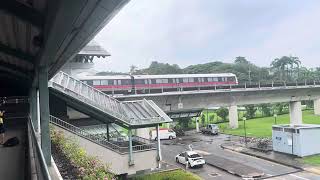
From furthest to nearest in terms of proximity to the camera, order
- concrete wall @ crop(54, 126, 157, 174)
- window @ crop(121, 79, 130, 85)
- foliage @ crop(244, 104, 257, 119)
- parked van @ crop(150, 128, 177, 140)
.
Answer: foliage @ crop(244, 104, 257, 119) → parked van @ crop(150, 128, 177, 140) → window @ crop(121, 79, 130, 85) → concrete wall @ crop(54, 126, 157, 174)

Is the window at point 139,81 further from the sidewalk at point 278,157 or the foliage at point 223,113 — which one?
the foliage at point 223,113

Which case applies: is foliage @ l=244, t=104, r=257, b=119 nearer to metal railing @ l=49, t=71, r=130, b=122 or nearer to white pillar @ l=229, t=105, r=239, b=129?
white pillar @ l=229, t=105, r=239, b=129

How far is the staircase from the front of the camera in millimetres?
22312

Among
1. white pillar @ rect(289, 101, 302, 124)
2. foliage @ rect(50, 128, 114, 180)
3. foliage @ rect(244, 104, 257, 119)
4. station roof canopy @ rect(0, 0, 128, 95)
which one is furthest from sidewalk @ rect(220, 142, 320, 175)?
foliage @ rect(244, 104, 257, 119)

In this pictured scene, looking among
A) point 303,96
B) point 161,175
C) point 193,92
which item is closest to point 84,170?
point 161,175

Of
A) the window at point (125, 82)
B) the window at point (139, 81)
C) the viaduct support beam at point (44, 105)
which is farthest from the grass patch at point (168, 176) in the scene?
the window at point (139, 81)

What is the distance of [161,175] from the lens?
75.6 feet

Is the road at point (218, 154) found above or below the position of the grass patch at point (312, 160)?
below

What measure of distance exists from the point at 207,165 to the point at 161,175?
26.7 feet

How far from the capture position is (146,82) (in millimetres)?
46062

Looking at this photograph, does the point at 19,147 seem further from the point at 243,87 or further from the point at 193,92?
the point at 243,87

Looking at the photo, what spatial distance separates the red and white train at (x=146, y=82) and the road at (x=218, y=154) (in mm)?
6736

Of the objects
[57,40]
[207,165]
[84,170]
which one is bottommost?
[207,165]

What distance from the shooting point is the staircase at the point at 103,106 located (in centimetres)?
2231
